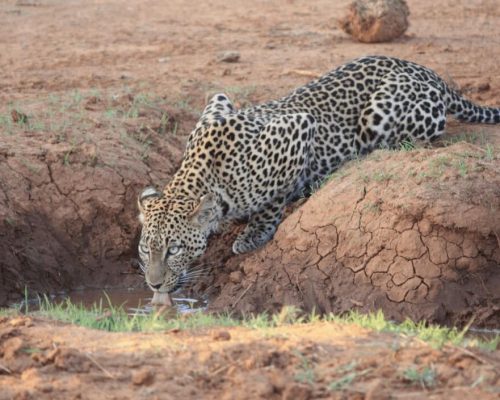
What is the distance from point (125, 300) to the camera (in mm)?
10953

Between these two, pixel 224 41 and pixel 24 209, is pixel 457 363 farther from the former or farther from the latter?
pixel 224 41

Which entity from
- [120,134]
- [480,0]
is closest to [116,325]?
[120,134]

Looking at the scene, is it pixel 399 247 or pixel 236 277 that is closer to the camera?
pixel 399 247

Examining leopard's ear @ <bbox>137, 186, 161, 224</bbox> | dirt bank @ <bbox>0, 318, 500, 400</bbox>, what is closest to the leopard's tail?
leopard's ear @ <bbox>137, 186, 161, 224</bbox>

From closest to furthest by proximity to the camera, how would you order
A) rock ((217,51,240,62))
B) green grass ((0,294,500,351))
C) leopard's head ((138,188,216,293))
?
1. green grass ((0,294,500,351))
2. leopard's head ((138,188,216,293))
3. rock ((217,51,240,62))

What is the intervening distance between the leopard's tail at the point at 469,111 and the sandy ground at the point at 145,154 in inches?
6.4

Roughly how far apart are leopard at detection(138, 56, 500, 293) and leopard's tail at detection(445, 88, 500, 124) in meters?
0.01

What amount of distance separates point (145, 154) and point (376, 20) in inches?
221

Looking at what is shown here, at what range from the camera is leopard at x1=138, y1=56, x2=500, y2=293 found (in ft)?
34.4

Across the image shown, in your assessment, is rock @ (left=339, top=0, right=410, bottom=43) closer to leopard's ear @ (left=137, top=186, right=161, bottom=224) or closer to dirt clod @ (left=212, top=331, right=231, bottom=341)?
leopard's ear @ (left=137, top=186, right=161, bottom=224)

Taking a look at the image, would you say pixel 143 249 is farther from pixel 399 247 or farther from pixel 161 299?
pixel 399 247

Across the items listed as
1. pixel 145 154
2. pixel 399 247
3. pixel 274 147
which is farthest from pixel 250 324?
pixel 145 154

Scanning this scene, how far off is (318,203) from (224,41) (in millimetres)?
7249

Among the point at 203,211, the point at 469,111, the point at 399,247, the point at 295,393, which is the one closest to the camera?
the point at 295,393
